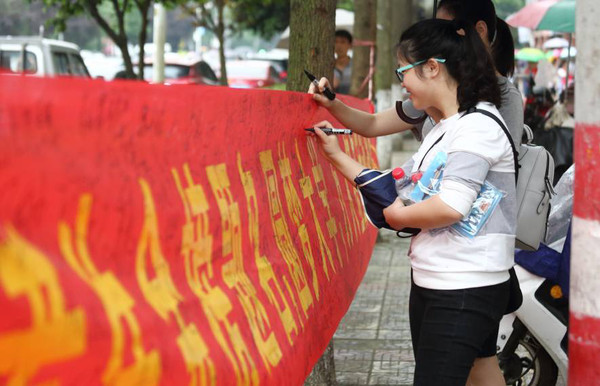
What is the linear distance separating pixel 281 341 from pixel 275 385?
17cm

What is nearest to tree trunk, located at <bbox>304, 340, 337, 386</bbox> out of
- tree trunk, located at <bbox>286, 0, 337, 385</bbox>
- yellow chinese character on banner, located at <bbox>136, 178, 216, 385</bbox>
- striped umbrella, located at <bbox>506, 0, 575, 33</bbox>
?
tree trunk, located at <bbox>286, 0, 337, 385</bbox>

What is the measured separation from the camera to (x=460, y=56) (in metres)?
3.06

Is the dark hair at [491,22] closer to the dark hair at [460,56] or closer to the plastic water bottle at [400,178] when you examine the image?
the dark hair at [460,56]

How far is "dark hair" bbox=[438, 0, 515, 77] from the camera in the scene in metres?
3.62

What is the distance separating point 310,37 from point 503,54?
114 cm

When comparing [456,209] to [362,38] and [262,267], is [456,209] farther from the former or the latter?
[362,38]

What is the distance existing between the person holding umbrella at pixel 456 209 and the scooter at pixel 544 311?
3.42ft

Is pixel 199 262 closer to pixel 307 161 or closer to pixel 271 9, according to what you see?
pixel 307 161

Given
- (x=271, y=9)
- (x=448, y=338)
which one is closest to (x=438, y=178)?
(x=448, y=338)

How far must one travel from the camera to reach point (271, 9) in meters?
34.3

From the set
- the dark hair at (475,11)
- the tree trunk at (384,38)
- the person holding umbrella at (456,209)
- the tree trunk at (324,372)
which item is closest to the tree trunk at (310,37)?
the dark hair at (475,11)

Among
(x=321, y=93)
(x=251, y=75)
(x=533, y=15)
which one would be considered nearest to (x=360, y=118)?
(x=321, y=93)

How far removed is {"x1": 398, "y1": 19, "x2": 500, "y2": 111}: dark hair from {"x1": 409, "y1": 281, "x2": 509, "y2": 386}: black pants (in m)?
0.60

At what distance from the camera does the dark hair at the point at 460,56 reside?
3.05 metres
